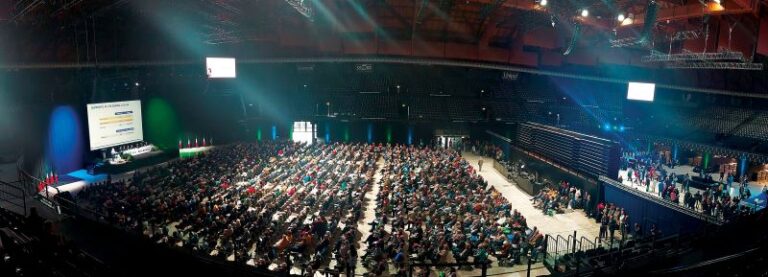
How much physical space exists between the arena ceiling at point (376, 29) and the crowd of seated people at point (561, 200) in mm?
7512

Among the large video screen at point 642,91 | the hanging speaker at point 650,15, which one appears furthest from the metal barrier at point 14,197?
the large video screen at point 642,91

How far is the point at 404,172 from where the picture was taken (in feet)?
79.7

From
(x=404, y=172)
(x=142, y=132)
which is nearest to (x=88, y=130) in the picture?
(x=142, y=132)

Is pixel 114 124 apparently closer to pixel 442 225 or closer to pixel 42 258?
pixel 42 258

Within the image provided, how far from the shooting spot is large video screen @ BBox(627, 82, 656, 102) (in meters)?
27.6

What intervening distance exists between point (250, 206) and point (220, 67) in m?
16.0

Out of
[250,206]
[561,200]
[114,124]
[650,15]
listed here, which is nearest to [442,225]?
[250,206]

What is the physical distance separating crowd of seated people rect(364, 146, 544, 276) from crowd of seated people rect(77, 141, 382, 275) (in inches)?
46.6

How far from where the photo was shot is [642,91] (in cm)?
2830

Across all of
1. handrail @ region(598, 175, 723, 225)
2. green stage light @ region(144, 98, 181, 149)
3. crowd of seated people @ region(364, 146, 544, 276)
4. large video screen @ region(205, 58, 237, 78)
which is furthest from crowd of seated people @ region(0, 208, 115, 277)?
green stage light @ region(144, 98, 181, 149)

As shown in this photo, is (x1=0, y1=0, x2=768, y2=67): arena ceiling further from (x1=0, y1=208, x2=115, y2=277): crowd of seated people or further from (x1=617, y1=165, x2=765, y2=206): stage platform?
(x1=0, y1=208, x2=115, y2=277): crowd of seated people

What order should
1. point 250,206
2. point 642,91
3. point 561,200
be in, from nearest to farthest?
point 250,206, point 561,200, point 642,91

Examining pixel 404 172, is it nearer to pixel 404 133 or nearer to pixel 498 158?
pixel 498 158

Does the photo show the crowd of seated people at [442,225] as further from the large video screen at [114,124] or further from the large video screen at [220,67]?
the large video screen at [114,124]
